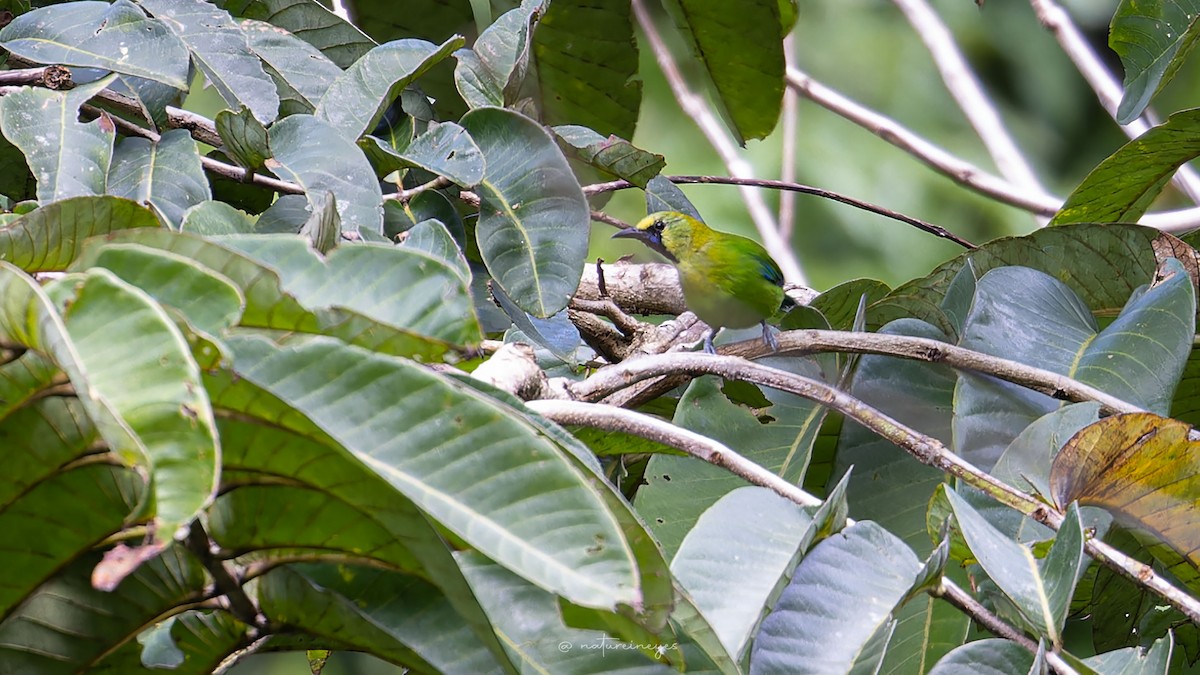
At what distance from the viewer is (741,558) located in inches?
28.1

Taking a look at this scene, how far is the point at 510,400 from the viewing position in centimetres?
67

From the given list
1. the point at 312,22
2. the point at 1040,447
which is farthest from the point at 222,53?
the point at 1040,447

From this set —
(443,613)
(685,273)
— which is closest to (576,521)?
(443,613)

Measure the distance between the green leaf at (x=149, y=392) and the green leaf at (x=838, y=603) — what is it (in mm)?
401

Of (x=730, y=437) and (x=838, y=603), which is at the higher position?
(x=838, y=603)

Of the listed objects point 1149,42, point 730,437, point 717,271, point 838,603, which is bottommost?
point 717,271

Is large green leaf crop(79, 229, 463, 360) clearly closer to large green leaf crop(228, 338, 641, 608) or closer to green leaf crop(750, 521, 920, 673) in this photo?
large green leaf crop(228, 338, 641, 608)

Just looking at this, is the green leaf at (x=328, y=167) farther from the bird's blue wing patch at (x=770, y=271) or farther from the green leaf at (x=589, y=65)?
the bird's blue wing patch at (x=770, y=271)

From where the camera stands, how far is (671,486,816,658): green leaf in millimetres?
680

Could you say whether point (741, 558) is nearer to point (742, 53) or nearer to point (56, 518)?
point (56, 518)

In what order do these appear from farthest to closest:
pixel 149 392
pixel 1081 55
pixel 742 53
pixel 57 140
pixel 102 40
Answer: pixel 1081 55 < pixel 742 53 < pixel 102 40 < pixel 57 140 < pixel 149 392

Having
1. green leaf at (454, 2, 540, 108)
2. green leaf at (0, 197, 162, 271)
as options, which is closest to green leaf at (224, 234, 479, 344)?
green leaf at (0, 197, 162, 271)

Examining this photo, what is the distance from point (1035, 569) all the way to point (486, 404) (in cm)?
42

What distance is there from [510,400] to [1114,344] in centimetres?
73
